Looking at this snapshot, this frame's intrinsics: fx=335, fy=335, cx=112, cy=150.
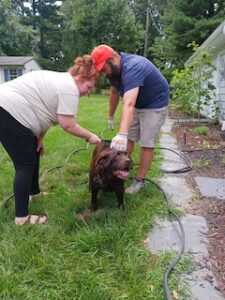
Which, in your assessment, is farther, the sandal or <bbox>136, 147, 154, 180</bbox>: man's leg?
<bbox>136, 147, 154, 180</bbox>: man's leg

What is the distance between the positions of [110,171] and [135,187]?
81 cm

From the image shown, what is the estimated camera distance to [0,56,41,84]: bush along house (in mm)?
26500

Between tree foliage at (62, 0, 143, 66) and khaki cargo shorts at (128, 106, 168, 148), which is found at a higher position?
tree foliage at (62, 0, 143, 66)

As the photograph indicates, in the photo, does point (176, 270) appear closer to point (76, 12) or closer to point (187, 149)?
point (187, 149)

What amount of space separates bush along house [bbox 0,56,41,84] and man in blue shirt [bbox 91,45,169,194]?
A: 974 inches

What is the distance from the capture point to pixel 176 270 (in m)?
2.06

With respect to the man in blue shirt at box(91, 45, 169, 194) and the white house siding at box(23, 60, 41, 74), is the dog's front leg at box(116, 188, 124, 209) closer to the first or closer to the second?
the man in blue shirt at box(91, 45, 169, 194)

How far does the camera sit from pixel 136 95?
8.99ft

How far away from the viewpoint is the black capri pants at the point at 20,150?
8.04 feet

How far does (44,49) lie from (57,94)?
32.5m

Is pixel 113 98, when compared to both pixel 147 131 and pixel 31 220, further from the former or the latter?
pixel 31 220

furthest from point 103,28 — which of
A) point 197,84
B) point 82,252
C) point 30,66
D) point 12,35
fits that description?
point 82,252

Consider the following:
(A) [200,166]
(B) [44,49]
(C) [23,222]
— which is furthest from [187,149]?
(B) [44,49]

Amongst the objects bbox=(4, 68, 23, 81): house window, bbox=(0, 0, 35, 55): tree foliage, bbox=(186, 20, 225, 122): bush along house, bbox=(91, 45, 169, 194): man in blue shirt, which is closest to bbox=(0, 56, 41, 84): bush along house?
bbox=(4, 68, 23, 81): house window
